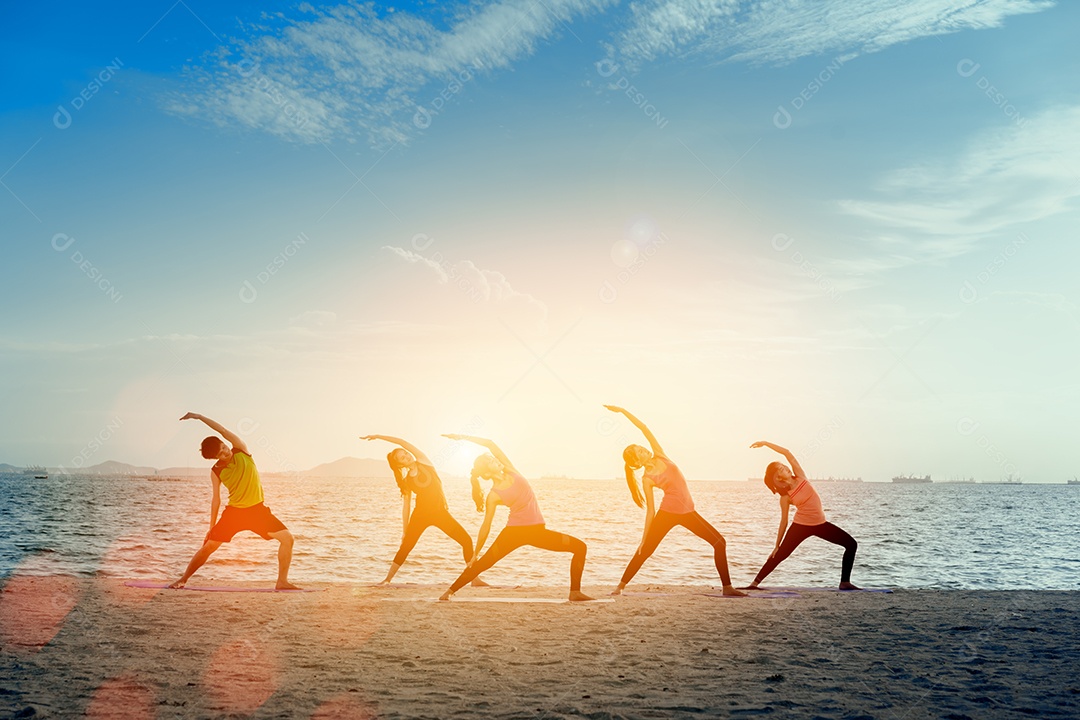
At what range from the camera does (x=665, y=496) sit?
11.7 m

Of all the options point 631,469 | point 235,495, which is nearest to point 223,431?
point 235,495

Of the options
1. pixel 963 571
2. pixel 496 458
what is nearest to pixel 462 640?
pixel 496 458

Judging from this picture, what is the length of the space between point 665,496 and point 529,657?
15.7ft

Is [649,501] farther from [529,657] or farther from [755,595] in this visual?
[529,657]

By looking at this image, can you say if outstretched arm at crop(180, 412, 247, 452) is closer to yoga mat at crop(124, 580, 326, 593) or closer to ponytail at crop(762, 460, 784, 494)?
yoga mat at crop(124, 580, 326, 593)

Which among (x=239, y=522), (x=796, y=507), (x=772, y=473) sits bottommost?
(x=239, y=522)

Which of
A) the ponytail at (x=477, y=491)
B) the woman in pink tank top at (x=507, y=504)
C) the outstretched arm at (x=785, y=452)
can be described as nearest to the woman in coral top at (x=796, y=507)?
the outstretched arm at (x=785, y=452)

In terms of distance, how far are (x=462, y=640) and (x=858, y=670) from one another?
3719mm

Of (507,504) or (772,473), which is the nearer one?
(507,504)

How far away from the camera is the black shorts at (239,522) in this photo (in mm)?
10992

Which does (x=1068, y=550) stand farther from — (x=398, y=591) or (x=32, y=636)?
(x=32, y=636)

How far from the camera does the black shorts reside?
10992mm

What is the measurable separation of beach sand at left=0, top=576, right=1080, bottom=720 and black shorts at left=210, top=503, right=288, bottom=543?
2.91 feet

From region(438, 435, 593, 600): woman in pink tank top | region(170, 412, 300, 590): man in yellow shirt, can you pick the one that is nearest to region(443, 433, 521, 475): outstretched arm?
region(438, 435, 593, 600): woman in pink tank top
